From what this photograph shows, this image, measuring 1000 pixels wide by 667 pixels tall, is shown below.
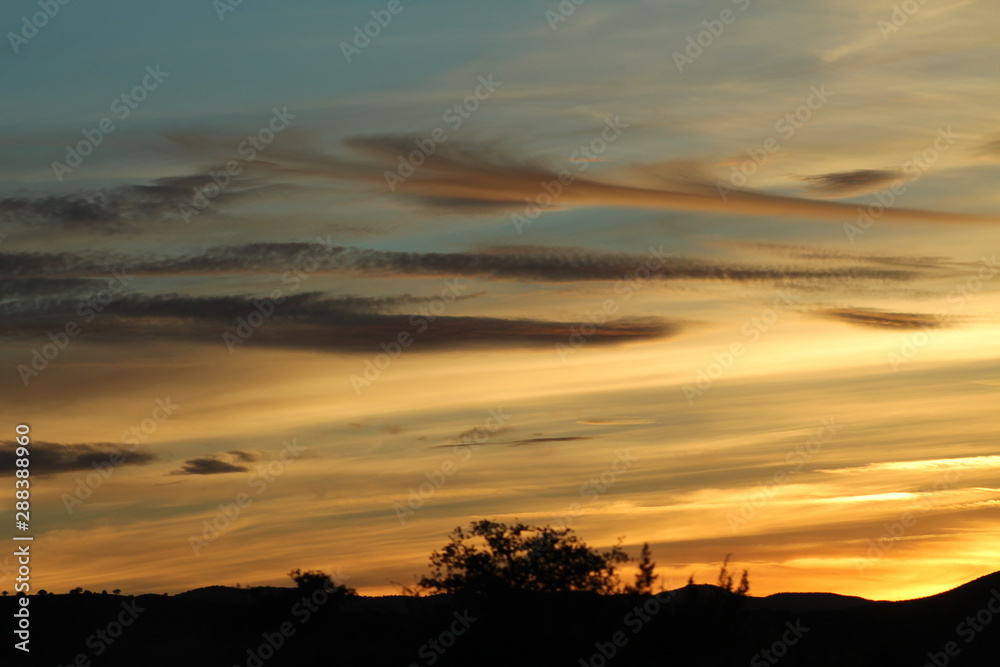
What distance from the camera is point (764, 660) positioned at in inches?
1340

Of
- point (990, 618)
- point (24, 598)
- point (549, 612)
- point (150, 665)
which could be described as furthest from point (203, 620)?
point (990, 618)

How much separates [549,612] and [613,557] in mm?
3428

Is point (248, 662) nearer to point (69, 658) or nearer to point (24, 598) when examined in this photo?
point (69, 658)

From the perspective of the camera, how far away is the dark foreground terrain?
103ft

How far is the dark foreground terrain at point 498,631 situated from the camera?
3150 cm

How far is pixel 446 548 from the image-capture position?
3569cm

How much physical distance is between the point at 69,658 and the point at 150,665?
3045 millimetres

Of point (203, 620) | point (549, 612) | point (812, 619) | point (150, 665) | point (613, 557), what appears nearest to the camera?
point (549, 612)

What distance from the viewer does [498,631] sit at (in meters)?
32.0

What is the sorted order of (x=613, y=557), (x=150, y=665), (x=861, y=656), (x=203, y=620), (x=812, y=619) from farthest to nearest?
(x=812, y=619)
(x=203, y=620)
(x=150, y=665)
(x=861, y=656)
(x=613, y=557)

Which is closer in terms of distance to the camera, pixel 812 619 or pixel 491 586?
pixel 491 586

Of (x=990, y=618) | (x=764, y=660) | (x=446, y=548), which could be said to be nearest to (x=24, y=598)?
(x=446, y=548)

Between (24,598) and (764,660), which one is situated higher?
(24,598)

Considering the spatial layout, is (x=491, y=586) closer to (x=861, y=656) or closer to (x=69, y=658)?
(x=861, y=656)
